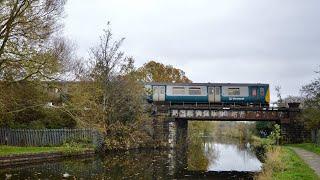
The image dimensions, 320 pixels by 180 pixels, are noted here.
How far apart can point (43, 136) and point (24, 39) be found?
11.1m

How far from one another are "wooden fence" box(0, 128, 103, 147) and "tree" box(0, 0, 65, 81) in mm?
8759

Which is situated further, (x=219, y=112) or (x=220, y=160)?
(x=219, y=112)

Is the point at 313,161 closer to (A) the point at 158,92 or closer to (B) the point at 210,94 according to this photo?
(B) the point at 210,94

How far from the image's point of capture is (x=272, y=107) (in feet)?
148

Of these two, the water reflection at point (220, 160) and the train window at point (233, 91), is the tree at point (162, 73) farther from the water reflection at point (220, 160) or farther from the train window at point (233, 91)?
the train window at point (233, 91)

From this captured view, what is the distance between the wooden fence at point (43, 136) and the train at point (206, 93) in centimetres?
1482

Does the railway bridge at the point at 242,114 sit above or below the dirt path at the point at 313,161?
above

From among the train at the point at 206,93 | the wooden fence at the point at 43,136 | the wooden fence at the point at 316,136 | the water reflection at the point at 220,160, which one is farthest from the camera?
the train at the point at 206,93

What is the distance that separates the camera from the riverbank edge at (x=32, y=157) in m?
22.8

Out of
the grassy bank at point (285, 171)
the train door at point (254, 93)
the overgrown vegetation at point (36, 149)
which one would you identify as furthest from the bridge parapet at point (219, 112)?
the grassy bank at point (285, 171)

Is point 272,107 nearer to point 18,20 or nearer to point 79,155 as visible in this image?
point 79,155

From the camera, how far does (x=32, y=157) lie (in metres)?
25.2

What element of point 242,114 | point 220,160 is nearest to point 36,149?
point 220,160

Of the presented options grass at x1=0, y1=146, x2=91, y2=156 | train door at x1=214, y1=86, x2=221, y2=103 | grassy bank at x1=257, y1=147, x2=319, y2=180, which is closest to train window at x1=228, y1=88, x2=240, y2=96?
train door at x1=214, y1=86, x2=221, y2=103
